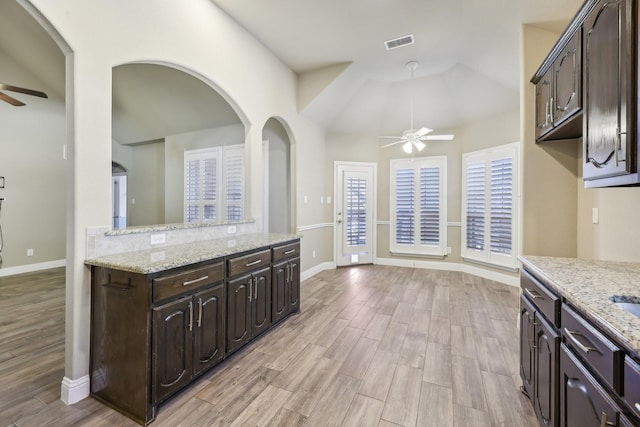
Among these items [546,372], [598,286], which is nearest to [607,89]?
[598,286]

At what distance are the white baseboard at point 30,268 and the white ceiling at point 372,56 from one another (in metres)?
2.78

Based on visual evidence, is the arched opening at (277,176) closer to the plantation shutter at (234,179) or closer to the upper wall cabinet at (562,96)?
the plantation shutter at (234,179)

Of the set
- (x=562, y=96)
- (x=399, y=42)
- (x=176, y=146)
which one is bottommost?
(x=562, y=96)

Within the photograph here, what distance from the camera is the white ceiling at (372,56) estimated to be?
2896 millimetres

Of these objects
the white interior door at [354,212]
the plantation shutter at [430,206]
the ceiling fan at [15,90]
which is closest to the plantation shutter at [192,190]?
the ceiling fan at [15,90]

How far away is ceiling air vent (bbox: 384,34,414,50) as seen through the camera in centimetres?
347

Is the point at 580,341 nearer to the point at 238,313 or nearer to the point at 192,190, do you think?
the point at 238,313

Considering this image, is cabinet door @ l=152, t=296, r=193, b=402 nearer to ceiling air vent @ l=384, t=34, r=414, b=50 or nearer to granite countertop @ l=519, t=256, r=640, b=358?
granite countertop @ l=519, t=256, r=640, b=358

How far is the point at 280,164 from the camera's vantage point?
199 inches

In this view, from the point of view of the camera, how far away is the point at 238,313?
2.35m

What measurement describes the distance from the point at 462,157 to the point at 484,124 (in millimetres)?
646

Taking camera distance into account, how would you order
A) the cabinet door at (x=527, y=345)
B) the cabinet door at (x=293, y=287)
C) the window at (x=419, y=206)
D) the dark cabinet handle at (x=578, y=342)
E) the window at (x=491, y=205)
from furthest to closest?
1. the window at (x=419, y=206)
2. the window at (x=491, y=205)
3. the cabinet door at (x=293, y=287)
4. the cabinet door at (x=527, y=345)
5. the dark cabinet handle at (x=578, y=342)

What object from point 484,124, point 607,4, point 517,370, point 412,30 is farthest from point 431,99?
point 517,370

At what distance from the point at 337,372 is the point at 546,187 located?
239 cm
